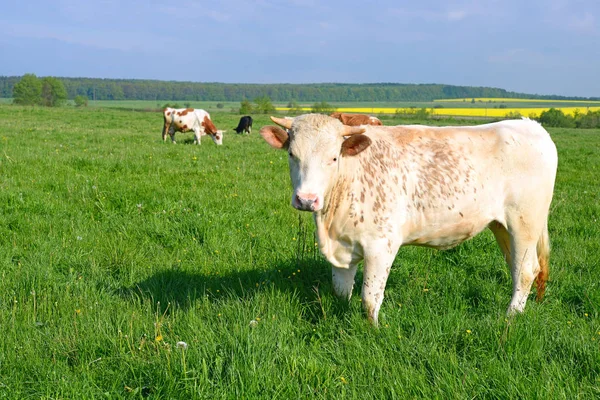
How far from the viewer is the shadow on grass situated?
4586mm

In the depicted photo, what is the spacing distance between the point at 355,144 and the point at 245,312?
160cm

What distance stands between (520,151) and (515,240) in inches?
33.3

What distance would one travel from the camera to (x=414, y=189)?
14.9ft

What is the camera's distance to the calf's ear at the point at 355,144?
4.13 m

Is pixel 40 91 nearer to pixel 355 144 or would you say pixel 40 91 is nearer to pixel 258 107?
pixel 258 107

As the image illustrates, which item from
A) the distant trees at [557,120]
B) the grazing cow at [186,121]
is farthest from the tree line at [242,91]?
the grazing cow at [186,121]

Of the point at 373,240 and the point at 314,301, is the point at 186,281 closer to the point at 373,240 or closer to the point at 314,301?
the point at 314,301

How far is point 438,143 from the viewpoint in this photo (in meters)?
4.79

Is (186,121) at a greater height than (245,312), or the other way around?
(186,121)

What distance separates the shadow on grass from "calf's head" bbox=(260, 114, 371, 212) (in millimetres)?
1047

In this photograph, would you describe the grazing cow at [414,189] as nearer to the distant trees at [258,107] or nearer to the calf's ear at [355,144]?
the calf's ear at [355,144]

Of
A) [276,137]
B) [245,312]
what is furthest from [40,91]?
[245,312]

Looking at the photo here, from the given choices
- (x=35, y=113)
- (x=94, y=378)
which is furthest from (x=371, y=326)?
(x=35, y=113)

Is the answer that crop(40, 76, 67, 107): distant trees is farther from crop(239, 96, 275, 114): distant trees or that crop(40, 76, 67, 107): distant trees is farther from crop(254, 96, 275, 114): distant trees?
crop(239, 96, 275, 114): distant trees
